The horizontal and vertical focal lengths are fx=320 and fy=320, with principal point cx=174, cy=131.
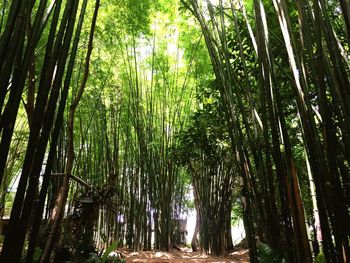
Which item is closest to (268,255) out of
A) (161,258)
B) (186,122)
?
(161,258)

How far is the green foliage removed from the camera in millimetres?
1684

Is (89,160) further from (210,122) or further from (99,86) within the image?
(210,122)

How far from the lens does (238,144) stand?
6.59 feet

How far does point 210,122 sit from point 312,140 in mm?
2255

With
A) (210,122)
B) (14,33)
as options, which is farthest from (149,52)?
(14,33)

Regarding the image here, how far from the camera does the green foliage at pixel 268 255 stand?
1684 mm

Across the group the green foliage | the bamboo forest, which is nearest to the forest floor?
the bamboo forest

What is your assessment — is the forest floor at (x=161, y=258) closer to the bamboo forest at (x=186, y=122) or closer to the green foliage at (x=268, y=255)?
Answer: the bamboo forest at (x=186, y=122)

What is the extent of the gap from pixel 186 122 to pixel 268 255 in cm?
485

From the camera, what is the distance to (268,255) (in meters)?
1.73

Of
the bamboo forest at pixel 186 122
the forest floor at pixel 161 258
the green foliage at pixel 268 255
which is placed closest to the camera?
the bamboo forest at pixel 186 122

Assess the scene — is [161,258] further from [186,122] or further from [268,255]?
[268,255]

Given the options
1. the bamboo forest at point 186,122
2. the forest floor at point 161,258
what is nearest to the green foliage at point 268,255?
the bamboo forest at point 186,122

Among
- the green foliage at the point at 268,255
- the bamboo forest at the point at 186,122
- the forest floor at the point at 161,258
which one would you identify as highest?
the bamboo forest at the point at 186,122
